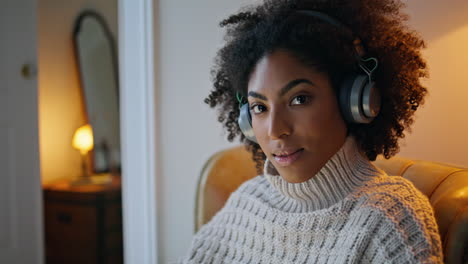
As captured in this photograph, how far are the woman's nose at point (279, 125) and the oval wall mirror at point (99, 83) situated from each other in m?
2.36

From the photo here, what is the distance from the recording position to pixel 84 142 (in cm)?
314

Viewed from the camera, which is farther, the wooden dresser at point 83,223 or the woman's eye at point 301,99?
the wooden dresser at point 83,223

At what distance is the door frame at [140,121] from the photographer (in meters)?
1.97

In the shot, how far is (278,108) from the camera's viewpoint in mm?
929

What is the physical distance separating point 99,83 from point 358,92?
2.55 meters

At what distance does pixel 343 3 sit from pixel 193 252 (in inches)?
27.5

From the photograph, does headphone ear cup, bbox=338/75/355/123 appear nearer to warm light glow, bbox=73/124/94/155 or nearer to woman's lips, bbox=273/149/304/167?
woman's lips, bbox=273/149/304/167

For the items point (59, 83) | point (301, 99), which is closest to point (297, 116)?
point (301, 99)

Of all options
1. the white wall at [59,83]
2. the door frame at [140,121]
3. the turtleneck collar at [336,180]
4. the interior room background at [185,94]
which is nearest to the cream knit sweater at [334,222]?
the turtleneck collar at [336,180]

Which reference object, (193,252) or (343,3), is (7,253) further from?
(343,3)

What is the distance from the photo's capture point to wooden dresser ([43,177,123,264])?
2777 millimetres

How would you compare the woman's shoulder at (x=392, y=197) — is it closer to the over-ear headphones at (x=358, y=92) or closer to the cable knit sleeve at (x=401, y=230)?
the cable knit sleeve at (x=401, y=230)

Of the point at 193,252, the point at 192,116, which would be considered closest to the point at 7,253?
the point at 192,116

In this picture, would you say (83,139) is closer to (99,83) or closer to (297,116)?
(99,83)
